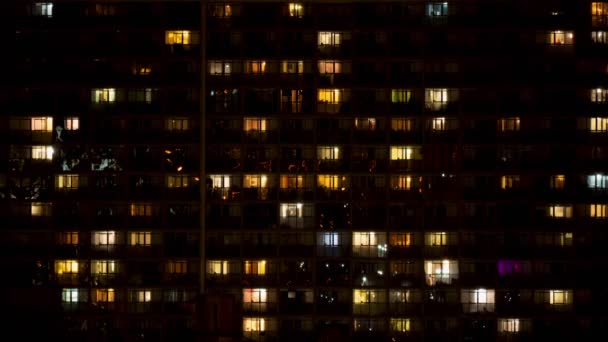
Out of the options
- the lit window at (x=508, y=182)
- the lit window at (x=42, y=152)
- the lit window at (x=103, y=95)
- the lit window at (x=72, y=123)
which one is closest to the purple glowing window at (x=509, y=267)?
the lit window at (x=508, y=182)

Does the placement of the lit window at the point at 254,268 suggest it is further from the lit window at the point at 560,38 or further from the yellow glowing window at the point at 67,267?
the lit window at the point at 560,38

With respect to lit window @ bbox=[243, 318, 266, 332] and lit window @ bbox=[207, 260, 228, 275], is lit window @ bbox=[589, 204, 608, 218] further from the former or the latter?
lit window @ bbox=[207, 260, 228, 275]

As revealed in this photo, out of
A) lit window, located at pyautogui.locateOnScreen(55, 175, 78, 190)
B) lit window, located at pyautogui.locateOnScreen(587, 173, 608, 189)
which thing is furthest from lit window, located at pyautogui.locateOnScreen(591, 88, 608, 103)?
lit window, located at pyautogui.locateOnScreen(55, 175, 78, 190)

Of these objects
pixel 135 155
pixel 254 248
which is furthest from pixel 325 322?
pixel 135 155

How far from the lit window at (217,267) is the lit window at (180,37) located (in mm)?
8372

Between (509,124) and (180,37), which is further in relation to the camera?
(509,124)

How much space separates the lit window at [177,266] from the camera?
3856 cm

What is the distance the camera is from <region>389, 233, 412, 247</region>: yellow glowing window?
3875 cm

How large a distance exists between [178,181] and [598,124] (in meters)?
16.2

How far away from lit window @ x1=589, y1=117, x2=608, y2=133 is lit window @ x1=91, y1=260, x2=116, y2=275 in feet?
62.2

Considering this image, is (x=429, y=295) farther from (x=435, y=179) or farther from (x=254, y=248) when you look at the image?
(x=254, y=248)

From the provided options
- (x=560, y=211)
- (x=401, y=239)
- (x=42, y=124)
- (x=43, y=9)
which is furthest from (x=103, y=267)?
(x=560, y=211)

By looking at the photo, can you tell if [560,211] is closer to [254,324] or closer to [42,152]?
[254,324]

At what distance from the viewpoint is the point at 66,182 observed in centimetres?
3875
